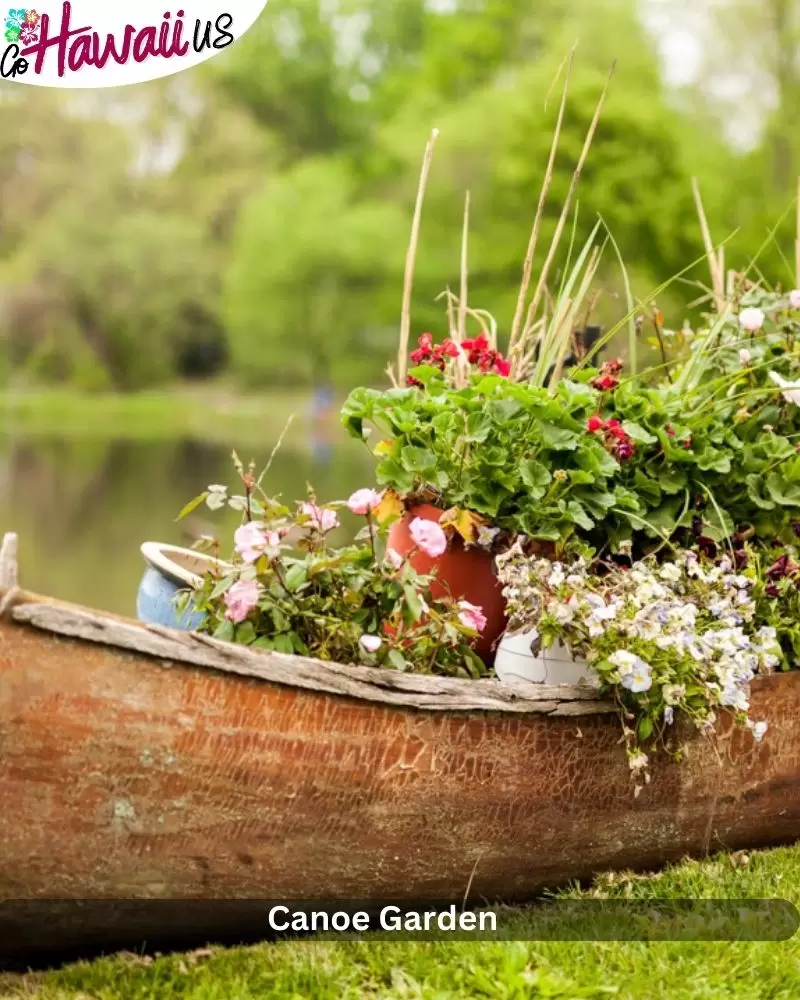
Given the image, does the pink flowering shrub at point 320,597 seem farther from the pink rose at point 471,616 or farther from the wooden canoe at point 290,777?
the wooden canoe at point 290,777

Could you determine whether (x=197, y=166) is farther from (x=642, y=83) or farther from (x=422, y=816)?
(x=422, y=816)

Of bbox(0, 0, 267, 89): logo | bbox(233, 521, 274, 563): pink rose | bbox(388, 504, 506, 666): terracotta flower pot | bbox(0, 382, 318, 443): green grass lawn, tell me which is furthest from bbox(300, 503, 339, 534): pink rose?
bbox(0, 382, 318, 443): green grass lawn

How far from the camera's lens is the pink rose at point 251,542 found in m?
2.23

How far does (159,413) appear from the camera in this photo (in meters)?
22.0

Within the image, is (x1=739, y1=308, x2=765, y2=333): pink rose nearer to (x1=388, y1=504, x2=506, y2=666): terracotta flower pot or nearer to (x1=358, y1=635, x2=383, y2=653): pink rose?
(x1=388, y1=504, x2=506, y2=666): terracotta flower pot

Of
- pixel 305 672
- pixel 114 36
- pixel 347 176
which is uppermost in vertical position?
pixel 347 176

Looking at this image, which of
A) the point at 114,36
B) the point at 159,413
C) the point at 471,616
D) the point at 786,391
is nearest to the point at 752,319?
the point at 786,391

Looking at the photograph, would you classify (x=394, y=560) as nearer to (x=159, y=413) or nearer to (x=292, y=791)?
(x=292, y=791)

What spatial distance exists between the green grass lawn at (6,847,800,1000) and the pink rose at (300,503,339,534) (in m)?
0.81

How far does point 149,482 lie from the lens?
16875 millimetres

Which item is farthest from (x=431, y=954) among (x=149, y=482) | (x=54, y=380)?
(x=54, y=380)

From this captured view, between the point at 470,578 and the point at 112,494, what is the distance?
14.1m

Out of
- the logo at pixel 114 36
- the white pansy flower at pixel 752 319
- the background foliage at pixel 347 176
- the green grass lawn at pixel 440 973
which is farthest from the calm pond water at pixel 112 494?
the green grass lawn at pixel 440 973

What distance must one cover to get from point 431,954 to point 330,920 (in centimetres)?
21
